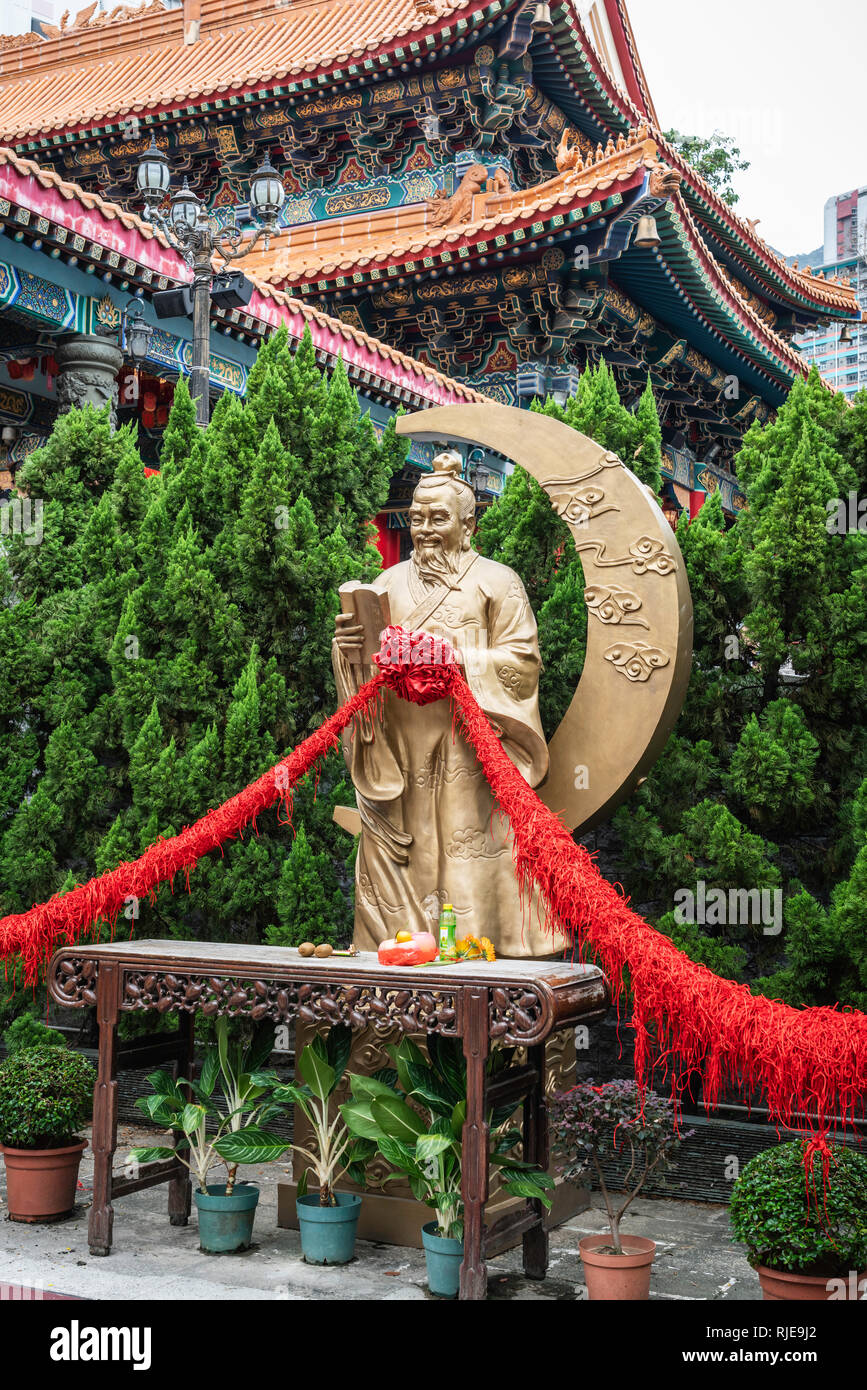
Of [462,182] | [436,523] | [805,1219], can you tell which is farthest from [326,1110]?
[462,182]

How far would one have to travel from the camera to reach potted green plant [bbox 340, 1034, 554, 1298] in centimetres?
470

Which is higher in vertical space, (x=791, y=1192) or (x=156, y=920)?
(x=156, y=920)

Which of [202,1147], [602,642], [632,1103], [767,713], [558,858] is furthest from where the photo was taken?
[767,713]

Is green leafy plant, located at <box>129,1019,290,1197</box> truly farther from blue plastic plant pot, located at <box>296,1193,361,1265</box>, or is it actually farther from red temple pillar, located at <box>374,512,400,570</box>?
red temple pillar, located at <box>374,512,400,570</box>

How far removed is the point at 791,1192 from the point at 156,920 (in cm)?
410

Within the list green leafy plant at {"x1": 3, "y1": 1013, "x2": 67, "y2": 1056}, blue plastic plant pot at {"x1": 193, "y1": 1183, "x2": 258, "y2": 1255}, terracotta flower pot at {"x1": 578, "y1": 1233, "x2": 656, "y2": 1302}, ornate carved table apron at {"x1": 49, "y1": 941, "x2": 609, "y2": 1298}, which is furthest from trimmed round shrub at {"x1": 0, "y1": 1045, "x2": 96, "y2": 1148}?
terracotta flower pot at {"x1": 578, "y1": 1233, "x2": 656, "y2": 1302}

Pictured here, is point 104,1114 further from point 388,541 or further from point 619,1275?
point 388,541

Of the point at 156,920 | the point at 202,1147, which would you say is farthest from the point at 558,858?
the point at 156,920

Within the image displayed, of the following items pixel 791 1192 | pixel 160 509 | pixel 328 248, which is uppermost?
pixel 328 248

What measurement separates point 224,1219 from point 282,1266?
0.30 m

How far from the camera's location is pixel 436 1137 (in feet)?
15.2

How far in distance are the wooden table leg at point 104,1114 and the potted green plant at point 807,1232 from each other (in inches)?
93.0

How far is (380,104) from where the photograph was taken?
50.6 ft
